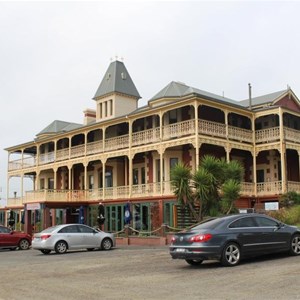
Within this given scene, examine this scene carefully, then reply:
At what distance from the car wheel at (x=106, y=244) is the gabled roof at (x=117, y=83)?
63.3 feet

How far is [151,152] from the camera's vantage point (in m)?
33.8

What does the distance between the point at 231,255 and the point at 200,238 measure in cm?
99

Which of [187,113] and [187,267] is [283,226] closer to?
[187,267]

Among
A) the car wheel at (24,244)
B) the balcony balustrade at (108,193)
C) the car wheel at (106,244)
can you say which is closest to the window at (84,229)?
the car wheel at (106,244)

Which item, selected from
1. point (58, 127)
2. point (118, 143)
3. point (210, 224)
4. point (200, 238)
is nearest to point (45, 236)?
point (210, 224)

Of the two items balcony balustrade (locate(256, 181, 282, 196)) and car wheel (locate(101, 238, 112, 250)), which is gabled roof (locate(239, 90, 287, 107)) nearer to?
balcony balustrade (locate(256, 181, 282, 196))

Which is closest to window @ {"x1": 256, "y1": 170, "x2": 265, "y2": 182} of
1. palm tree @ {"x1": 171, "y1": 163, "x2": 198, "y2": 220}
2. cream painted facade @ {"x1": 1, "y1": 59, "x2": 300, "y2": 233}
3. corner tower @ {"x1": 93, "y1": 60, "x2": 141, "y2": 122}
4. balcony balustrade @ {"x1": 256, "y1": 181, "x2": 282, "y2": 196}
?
cream painted facade @ {"x1": 1, "y1": 59, "x2": 300, "y2": 233}

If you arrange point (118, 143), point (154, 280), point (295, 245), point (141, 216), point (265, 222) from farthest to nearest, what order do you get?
point (118, 143) < point (141, 216) < point (295, 245) < point (265, 222) < point (154, 280)

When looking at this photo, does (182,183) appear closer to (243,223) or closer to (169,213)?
(169,213)

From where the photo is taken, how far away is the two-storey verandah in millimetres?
29250

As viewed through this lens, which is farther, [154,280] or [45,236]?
[45,236]

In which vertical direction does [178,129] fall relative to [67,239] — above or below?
above

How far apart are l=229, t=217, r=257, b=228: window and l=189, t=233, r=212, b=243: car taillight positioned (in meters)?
0.88

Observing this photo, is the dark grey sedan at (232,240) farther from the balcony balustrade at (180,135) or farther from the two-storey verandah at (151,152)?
the balcony balustrade at (180,135)
